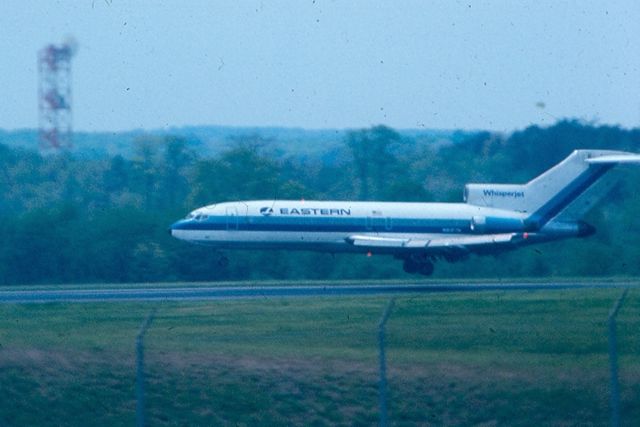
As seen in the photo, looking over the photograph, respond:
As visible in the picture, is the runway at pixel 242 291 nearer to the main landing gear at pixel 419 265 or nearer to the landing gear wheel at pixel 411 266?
the main landing gear at pixel 419 265

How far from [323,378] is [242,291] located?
18968mm

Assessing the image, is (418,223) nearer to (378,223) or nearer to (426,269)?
(378,223)

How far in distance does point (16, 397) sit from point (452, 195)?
153ft

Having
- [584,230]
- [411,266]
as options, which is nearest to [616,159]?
[584,230]

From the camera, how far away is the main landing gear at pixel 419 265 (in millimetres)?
44812

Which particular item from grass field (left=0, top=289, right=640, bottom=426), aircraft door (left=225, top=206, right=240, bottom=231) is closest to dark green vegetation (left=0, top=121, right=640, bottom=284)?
aircraft door (left=225, top=206, right=240, bottom=231)

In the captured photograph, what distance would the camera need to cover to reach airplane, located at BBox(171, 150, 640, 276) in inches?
1704

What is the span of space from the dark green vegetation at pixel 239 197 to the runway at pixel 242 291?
963cm

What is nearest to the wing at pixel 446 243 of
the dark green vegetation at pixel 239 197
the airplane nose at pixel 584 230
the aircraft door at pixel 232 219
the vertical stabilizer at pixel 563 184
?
the vertical stabilizer at pixel 563 184

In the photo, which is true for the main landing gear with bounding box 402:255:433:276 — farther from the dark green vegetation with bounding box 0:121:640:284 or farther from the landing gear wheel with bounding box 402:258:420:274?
the dark green vegetation with bounding box 0:121:640:284

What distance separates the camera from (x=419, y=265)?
44969mm

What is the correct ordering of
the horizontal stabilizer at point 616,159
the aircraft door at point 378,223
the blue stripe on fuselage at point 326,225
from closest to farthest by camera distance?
the horizontal stabilizer at point 616,159
the blue stripe on fuselage at point 326,225
the aircraft door at point 378,223

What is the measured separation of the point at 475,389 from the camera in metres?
18.0

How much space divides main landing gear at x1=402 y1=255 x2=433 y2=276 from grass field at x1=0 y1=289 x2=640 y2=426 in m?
22.0
